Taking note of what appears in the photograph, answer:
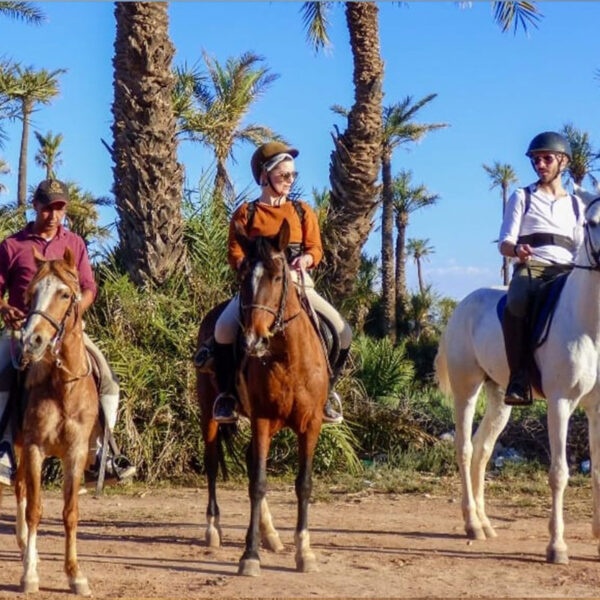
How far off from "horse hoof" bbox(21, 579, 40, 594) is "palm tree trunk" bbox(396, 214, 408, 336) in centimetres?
2811

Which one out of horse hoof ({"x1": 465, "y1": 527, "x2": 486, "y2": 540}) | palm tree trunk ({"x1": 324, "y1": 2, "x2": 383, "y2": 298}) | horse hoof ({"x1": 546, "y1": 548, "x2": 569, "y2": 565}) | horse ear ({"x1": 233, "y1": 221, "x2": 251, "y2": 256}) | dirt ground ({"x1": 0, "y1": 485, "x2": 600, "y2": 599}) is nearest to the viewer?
dirt ground ({"x1": 0, "y1": 485, "x2": 600, "y2": 599})

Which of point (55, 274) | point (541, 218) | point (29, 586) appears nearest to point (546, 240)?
point (541, 218)

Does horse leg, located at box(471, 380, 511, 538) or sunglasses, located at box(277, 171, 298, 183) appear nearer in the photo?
sunglasses, located at box(277, 171, 298, 183)

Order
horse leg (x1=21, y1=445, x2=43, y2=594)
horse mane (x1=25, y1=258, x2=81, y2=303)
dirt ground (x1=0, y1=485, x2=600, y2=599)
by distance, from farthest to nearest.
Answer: dirt ground (x1=0, y1=485, x2=600, y2=599) < horse leg (x1=21, y1=445, x2=43, y2=594) < horse mane (x1=25, y1=258, x2=81, y2=303)

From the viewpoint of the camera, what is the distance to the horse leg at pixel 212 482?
8.71m

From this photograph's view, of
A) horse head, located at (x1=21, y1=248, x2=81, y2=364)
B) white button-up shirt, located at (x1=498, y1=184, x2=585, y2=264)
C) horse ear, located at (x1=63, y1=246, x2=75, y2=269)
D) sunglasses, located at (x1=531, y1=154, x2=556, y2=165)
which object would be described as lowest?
horse head, located at (x1=21, y1=248, x2=81, y2=364)

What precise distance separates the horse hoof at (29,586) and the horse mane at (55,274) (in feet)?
6.04

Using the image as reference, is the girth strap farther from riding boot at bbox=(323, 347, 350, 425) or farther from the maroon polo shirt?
the maroon polo shirt

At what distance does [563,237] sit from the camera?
8.75 metres

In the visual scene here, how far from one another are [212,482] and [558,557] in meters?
3.04

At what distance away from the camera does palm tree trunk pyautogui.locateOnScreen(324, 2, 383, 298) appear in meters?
16.6

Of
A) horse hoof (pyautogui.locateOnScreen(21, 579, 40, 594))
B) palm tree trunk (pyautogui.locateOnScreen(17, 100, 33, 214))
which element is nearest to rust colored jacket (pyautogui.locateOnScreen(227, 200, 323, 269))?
horse hoof (pyautogui.locateOnScreen(21, 579, 40, 594))

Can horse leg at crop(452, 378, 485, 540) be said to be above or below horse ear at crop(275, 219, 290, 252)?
below

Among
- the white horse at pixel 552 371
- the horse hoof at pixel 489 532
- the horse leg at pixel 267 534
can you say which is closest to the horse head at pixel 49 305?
the horse leg at pixel 267 534
